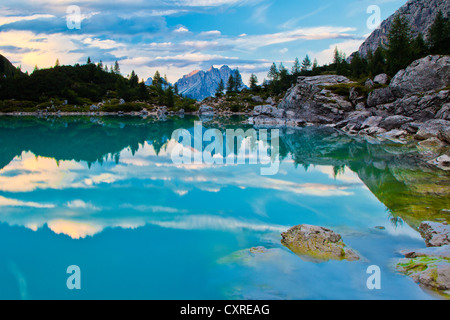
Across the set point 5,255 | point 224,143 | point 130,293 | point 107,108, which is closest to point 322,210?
point 130,293

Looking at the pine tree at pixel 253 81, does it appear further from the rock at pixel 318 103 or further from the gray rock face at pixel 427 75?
the gray rock face at pixel 427 75

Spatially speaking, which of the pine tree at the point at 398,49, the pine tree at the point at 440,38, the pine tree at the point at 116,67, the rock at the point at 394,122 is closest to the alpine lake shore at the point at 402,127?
the rock at the point at 394,122

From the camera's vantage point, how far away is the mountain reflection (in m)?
11.7

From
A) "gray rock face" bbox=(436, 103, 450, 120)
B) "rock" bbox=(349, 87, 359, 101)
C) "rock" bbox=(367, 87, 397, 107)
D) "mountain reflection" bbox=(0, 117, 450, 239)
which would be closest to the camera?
"mountain reflection" bbox=(0, 117, 450, 239)

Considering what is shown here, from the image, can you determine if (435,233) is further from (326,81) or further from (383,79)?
(326,81)

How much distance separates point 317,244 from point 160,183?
10.2m

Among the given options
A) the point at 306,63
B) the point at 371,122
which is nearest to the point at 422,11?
the point at 306,63

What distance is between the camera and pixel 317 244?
30.1ft

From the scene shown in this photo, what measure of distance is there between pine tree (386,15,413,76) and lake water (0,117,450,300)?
4307cm

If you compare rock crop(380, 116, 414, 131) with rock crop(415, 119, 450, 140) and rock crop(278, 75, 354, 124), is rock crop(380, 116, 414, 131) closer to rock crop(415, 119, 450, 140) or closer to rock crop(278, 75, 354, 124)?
rock crop(415, 119, 450, 140)

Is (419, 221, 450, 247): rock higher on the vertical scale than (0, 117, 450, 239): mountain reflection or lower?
lower

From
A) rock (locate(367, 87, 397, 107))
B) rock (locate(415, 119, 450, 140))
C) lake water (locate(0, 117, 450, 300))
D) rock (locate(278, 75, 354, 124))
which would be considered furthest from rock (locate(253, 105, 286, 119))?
lake water (locate(0, 117, 450, 300))

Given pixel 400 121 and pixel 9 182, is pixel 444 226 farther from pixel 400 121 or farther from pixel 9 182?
pixel 400 121
